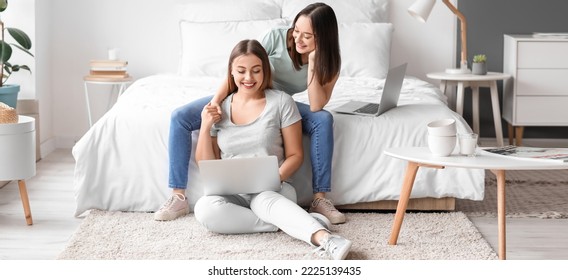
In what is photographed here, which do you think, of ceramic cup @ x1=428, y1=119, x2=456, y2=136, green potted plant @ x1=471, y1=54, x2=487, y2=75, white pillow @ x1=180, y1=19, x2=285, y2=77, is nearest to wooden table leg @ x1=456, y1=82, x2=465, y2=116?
green potted plant @ x1=471, y1=54, x2=487, y2=75

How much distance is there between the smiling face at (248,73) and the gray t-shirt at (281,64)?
16cm

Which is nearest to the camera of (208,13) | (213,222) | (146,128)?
(213,222)

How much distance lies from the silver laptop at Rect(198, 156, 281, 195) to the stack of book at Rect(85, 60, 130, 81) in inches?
87.4

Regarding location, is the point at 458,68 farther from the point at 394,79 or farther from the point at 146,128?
the point at 146,128

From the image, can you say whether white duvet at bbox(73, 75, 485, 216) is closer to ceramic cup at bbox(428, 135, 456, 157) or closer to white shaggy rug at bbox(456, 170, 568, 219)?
white shaggy rug at bbox(456, 170, 568, 219)

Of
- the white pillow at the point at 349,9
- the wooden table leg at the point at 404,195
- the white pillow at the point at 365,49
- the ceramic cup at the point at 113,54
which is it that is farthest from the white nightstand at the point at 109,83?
the wooden table leg at the point at 404,195

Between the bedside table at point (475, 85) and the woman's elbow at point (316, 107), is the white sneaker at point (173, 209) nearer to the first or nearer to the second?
the woman's elbow at point (316, 107)

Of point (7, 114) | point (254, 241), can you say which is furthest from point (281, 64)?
point (7, 114)

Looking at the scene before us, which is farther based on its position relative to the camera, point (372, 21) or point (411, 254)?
point (372, 21)

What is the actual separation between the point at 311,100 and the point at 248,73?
1.03ft

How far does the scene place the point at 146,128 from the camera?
361 centimetres

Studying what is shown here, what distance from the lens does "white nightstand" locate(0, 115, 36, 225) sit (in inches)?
135

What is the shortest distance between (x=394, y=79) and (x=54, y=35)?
8.77ft

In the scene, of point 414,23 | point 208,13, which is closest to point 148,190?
point 208,13
